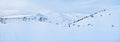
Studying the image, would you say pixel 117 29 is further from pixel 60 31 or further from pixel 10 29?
pixel 10 29

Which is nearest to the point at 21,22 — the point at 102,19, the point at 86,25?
the point at 86,25

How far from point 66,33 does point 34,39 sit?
40 centimetres

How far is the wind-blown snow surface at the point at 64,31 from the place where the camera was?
2722 mm

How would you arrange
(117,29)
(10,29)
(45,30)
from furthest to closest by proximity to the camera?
(45,30)
(10,29)
(117,29)

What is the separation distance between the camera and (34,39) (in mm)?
2844

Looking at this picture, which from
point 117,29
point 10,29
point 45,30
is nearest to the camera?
point 117,29

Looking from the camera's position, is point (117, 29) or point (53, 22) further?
point (53, 22)

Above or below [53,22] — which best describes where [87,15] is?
above

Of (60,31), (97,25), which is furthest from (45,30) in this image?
(97,25)

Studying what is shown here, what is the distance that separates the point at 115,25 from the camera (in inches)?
102

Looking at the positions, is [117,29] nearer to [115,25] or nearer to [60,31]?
[115,25]

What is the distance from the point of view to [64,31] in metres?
2.97

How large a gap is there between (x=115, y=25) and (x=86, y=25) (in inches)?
17.8

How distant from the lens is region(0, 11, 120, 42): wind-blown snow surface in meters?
2.72
